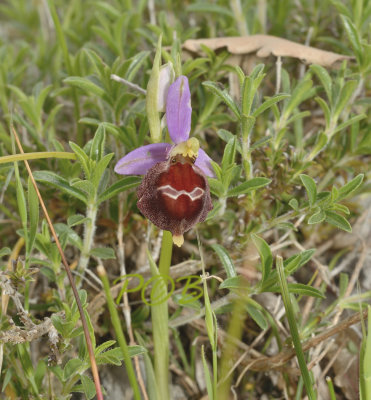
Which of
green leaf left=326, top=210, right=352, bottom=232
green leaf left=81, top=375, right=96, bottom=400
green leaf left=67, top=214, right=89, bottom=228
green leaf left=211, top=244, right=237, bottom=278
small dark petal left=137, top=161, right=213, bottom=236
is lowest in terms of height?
green leaf left=81, top=375, right=96, bottom=400

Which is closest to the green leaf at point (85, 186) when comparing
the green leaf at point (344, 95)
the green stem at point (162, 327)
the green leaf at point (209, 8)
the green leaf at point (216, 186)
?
the green stem at point (162, 327)

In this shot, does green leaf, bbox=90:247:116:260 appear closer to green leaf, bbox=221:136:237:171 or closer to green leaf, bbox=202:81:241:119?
green leaf, bbox=221:136:237:171

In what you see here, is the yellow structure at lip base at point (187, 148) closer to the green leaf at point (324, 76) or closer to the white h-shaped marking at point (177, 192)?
the white h-shaped marking at point (177, 192)

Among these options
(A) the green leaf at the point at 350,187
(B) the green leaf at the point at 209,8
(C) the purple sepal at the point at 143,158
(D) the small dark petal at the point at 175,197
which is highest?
(B) the green leaf at the point at 209,8

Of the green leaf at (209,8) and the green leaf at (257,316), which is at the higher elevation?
the green leaf at (209,8)

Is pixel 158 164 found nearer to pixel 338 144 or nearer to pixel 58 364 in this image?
pixel 58 364

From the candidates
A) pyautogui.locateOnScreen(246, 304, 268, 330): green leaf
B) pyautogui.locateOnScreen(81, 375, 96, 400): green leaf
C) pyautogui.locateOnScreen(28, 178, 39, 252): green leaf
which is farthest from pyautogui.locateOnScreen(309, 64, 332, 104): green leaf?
pyautogui.locateOnScreen(81, 375, 96, 400): green leaf

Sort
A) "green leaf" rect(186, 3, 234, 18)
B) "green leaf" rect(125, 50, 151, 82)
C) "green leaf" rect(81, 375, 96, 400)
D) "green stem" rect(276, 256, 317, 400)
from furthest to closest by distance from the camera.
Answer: "green leaf" rect(186, 3, 234, 18)
"green leaf" rect(125, 50, 151, 82)
"green leaf" rect(81, 375, 96, 400)
"green stem" rect(276, 256, 317, 400)
